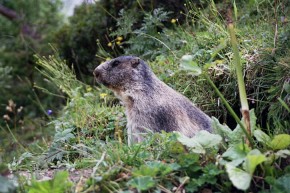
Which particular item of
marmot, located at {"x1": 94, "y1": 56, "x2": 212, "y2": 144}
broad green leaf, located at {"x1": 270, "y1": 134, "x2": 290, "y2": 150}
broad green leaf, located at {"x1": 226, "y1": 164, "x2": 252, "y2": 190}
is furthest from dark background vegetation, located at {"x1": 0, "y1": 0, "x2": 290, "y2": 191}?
broad green leaf, located at {"x1": 226, "y1": 164, "x2": 252, "y2": 190}

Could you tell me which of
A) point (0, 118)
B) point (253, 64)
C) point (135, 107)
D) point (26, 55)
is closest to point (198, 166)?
point (135, 107)

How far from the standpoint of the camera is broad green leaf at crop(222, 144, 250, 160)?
11.7 feet

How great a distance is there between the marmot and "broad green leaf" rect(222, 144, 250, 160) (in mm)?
1363

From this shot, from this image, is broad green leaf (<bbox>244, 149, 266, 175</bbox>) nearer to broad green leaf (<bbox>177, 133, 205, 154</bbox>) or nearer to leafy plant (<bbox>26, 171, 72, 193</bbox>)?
broad green leaf (<bbox>177, 133, 205, 154</bbox>)

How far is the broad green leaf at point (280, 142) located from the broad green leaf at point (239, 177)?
0.40 meters

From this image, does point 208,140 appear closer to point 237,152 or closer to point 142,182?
point 237,152

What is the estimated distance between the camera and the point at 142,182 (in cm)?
342

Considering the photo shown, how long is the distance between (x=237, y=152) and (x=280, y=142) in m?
0.31

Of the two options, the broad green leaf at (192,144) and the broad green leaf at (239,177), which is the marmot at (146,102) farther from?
the broad green leaf at (239,177)

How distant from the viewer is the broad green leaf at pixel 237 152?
3570 millimetres

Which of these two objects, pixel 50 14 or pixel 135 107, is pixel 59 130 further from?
pixel 50 14

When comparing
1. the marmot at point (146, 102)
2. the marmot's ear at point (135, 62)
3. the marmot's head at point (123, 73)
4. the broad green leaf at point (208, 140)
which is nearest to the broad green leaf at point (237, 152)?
the broad green leaf at point (208, 140)

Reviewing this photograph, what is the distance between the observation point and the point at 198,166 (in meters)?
3.68

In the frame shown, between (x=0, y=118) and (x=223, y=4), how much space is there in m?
4.31
